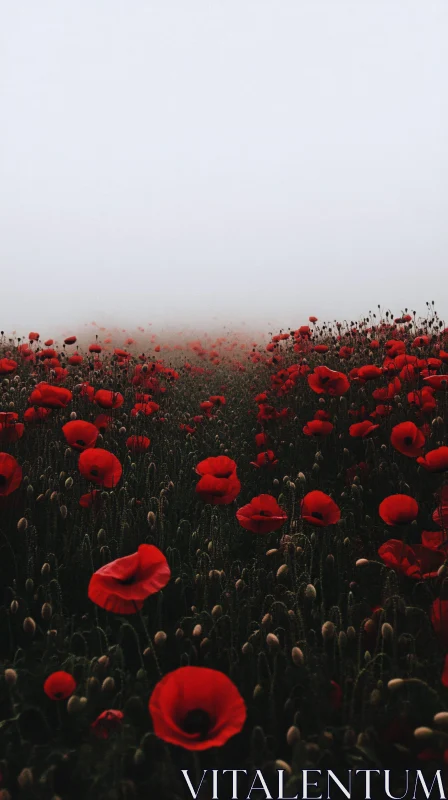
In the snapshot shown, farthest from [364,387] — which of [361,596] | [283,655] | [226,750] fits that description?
[226,750]

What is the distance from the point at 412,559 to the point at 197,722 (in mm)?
1060

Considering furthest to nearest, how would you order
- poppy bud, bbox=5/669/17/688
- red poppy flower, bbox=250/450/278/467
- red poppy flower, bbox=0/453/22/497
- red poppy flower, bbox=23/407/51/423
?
1. red poppy flower, bbox=250/450/278/467
2. red poppy flower, bbox=23/407/51/423
3. red poppy flower, bbox=0/453/22/497
4. poppy bud, bbox=5/669/17/688

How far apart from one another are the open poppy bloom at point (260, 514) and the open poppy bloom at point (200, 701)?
2.82ft

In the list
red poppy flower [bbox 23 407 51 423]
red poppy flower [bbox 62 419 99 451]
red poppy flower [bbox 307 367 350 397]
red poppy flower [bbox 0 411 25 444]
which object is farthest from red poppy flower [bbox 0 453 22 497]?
red poppy flower [bbox 307 367 350 397]

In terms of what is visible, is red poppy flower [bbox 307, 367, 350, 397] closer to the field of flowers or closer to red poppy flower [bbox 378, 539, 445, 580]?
the field of flowers

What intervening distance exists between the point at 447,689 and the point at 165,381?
6798 millimetres

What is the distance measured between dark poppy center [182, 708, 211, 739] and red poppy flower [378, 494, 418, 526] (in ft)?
3.09

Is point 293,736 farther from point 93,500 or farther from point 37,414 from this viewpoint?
point 37,414

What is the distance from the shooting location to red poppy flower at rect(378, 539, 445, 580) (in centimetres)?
180

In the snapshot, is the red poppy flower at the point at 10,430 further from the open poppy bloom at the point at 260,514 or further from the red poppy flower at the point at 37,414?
the open poppy bloom at the point at 260,514

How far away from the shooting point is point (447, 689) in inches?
56.2

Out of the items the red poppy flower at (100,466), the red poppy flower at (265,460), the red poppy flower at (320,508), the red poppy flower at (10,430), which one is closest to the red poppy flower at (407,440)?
the red poppy flower at (320,508)

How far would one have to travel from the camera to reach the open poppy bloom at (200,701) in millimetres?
1039

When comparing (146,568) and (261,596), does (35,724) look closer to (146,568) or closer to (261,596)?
(146,568)
